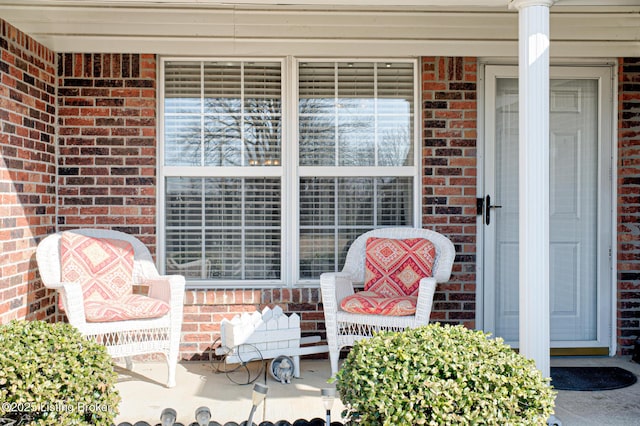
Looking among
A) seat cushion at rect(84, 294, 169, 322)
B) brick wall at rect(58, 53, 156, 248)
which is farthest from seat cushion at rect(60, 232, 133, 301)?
brick wall at rect(58, 53, 156, 248)

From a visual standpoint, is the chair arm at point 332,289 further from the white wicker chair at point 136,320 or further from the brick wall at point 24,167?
the brick wall at point 24,167

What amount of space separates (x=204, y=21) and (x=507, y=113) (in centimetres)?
238

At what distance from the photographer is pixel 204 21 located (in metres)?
4.67

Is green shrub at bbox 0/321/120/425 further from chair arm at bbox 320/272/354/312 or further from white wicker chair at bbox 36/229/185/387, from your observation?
chair arm at bbox 320/272/354/312

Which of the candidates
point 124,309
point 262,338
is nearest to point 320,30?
point 262,338

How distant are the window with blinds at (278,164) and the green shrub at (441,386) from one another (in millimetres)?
2349

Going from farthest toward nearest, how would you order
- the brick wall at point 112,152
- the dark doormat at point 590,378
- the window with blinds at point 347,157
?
the window with blinds at point 347,157, the brick wall at point 112,152, the dark doormat at point 590,378

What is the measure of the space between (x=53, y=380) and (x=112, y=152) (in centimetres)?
258

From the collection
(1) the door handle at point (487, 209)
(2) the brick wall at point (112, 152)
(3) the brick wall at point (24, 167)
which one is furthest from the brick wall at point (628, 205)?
(3) the brick wall at point (24, 167)

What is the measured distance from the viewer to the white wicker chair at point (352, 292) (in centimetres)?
404

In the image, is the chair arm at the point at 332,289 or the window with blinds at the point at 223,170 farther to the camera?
the window with blinds at the point at 223,170

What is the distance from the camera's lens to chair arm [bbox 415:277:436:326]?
4.01 m

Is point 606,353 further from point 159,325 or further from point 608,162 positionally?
point 159,325

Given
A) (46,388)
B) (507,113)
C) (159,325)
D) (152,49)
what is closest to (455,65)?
(507,113)
